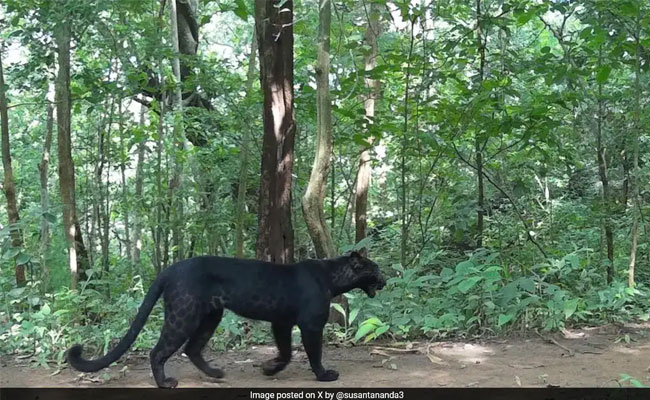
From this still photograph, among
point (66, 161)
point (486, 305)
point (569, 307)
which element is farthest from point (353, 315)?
point (66, 161)

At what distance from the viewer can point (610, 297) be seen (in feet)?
20.8

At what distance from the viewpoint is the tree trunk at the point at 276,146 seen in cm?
647

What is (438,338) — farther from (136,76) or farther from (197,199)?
(197,199)

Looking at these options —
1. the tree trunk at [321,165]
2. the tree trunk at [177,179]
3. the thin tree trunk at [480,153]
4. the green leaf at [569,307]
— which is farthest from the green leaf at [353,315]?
the tree trunk at [177,179]

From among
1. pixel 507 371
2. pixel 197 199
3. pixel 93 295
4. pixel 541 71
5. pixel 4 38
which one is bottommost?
pixel 507 371

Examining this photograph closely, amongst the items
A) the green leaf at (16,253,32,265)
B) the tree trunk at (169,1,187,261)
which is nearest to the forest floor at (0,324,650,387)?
the green leaf at (16,253,32,265)

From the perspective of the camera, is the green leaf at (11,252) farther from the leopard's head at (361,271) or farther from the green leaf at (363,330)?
the green leaf at (363,330)

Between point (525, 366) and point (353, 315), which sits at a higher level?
point (353, 315)

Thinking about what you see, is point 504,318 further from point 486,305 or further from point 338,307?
point 338,307

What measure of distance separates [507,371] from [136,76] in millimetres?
5770

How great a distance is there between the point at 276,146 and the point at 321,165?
0.54 m

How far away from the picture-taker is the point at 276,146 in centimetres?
649
